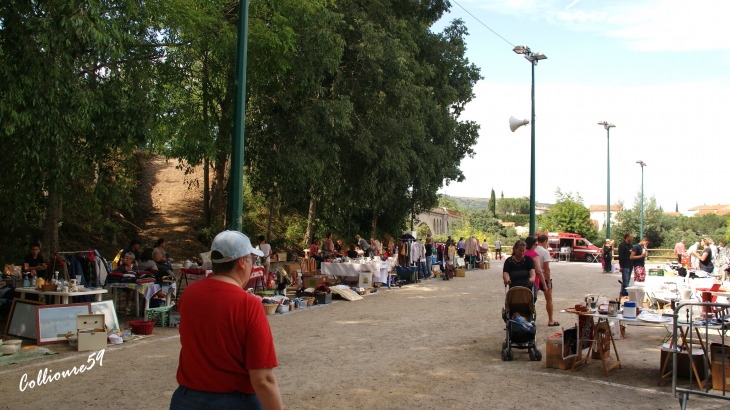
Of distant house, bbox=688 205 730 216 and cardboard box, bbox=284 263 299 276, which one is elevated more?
distant house, bbox=688 205 730 216

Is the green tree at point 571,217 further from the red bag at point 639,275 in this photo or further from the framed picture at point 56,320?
the framed picture at point 56,320

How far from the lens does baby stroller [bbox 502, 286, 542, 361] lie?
8453mm

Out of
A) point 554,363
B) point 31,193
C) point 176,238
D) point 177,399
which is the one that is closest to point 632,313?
point 554,363

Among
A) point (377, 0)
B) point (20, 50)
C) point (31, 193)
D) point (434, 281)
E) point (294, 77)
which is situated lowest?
point (434, 281)

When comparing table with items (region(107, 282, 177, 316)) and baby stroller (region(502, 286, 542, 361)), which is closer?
baby stroller (region(502, 286, 542, 361))

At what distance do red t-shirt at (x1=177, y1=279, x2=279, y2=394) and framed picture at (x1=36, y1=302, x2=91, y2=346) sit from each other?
25.5ft

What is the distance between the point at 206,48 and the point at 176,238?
12.3 metres

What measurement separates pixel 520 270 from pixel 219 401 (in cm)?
710

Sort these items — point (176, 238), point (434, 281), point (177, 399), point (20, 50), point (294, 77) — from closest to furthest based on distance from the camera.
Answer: point (177, 399) < point (20, 50) < point (294, 77) < point (434, 281) < point (176, 238)

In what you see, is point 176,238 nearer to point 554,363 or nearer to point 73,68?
point 73,68

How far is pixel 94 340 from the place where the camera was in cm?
923

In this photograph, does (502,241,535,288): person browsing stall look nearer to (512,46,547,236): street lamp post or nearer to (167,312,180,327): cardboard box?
(167,312,180,327): cardboard box

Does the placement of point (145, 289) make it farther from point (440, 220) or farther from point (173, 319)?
point (440, 220)

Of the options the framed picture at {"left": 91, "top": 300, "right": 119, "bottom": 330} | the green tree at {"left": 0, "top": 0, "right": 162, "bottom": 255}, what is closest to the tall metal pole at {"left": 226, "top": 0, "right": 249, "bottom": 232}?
the green tree at {"left": 0, "top": 0, "right": 162, "bottom": 255}
